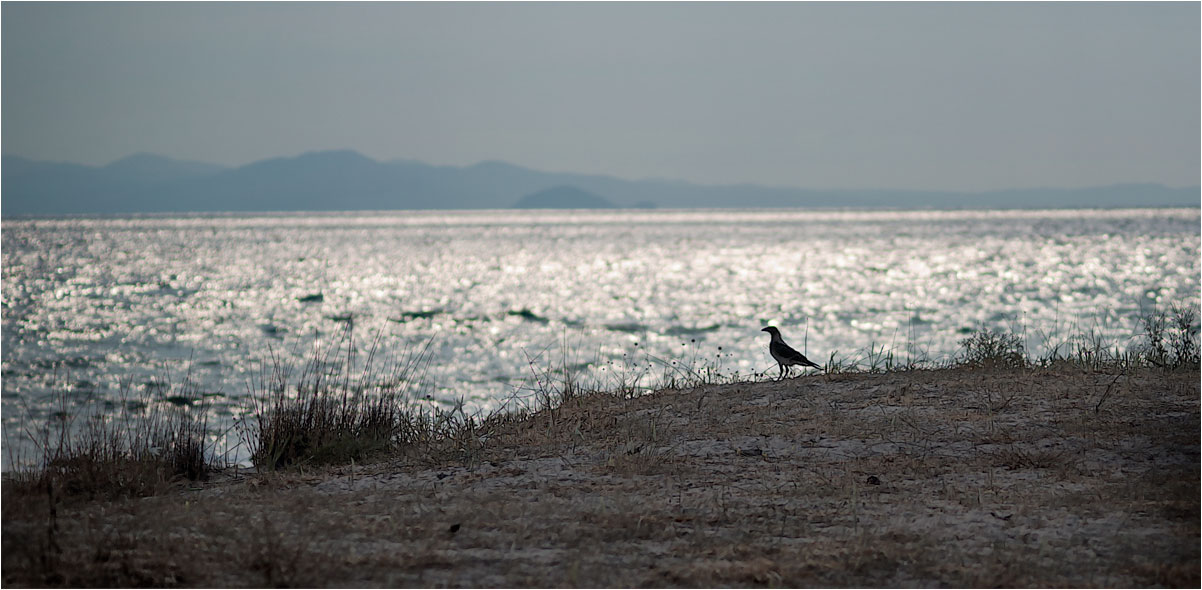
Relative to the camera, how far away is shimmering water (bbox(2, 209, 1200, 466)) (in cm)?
2370

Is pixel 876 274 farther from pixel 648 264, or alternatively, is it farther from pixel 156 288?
pixel 156 288

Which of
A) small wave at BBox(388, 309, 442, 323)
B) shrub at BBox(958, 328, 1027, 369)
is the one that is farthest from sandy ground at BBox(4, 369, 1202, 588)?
small wave at BBox(388, 309, 442, 323)

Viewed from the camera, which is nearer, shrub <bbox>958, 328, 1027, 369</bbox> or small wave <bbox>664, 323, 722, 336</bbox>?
shrub <bbox>958, 328, 1027, 369</bbox>

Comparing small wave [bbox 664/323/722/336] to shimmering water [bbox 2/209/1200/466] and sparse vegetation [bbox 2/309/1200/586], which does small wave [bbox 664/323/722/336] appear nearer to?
shimmering water [bbox 2/209/1200/466]

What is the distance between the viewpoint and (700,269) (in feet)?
218

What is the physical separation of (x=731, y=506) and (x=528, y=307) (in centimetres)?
3507

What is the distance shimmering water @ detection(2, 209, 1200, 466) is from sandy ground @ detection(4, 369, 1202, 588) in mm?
4189

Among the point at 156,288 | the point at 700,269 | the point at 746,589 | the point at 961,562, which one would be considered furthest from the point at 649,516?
the point at 700,269

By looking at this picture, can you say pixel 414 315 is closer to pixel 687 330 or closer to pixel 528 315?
pixel 528 315

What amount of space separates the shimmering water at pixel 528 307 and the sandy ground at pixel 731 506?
419 cm

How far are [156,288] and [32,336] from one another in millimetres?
21504

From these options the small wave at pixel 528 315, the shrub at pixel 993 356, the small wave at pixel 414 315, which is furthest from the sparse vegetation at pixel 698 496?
the small wave at pixel 414 315

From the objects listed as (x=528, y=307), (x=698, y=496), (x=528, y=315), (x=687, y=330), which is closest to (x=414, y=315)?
(x=528, y=315)

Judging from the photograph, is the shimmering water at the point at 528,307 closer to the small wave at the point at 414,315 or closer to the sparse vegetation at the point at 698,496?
the small wave at the point at 414,315
